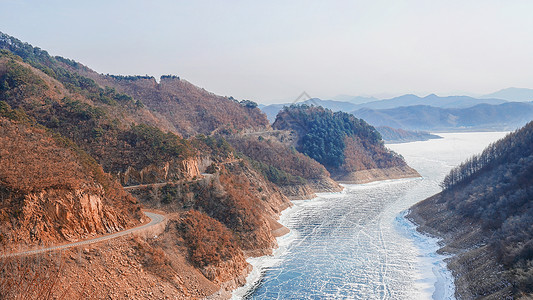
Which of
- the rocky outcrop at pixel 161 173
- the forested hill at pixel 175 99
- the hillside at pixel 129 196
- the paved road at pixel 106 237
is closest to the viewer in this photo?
the paved road at pixel 106 237

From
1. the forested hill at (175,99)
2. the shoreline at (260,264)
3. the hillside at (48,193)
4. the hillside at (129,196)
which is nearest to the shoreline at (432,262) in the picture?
the shoreline at (260,264)

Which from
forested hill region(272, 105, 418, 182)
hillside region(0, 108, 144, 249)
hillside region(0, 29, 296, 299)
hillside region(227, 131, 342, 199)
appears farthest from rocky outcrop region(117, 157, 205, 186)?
forested hill region(272, 105, 418, 182)

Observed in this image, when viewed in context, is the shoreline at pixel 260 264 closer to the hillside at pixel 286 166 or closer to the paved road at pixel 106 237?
the paved road at pixel 106 237

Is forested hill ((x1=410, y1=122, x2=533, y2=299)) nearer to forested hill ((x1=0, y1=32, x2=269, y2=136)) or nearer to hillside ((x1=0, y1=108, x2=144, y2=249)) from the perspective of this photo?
hillside ((x1=0, y1=108, x2=144, y2=249))

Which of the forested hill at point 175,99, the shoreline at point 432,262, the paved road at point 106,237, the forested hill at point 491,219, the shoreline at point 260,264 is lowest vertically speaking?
the shoreline at point 432,262

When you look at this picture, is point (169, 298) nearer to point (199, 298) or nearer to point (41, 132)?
point (199, 298)

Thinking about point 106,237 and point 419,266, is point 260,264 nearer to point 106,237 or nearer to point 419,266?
point 419,266

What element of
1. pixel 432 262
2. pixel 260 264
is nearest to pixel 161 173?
pixel 260 264
